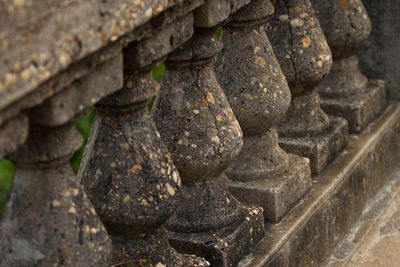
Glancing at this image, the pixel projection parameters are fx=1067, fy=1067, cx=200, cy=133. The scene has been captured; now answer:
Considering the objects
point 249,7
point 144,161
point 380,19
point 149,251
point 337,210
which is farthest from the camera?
point 380,19

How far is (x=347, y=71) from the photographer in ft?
14.2

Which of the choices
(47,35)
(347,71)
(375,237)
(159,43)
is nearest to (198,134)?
(159,43)

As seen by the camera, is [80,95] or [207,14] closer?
[80,95]

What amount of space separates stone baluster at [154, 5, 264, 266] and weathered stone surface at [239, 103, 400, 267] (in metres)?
0.15

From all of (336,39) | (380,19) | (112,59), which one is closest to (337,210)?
(336,39)

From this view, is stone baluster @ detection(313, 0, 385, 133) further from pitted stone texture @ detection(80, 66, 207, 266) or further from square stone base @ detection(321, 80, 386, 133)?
pitted stone texture @ detection(80, 66, 207, 266)

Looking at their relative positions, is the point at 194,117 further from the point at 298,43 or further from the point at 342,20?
the point at 342,20

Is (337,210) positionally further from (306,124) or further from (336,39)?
(336,39)

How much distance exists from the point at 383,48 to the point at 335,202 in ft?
3.39

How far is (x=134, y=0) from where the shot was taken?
2.32 metres

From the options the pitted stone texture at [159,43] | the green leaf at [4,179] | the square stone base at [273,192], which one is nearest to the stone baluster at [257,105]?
the square stone base at [273,192]

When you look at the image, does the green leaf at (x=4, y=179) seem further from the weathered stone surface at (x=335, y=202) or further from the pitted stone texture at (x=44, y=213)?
the pitted stone texture at (x=44, y=213)

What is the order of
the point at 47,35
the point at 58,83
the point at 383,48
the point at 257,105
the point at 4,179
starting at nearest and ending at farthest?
1. the point at 47,35
2. the point at 58,83
3. the point at 257,105
4. the point at 383,48
5. the point at 4,179

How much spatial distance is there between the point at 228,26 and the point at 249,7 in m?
0.10
